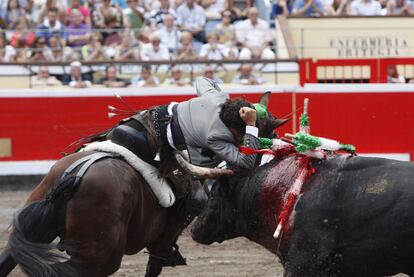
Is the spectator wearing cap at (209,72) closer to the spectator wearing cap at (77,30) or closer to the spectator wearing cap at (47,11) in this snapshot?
the spectator wearing cap at (77,30)

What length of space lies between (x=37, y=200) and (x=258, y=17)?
939cm

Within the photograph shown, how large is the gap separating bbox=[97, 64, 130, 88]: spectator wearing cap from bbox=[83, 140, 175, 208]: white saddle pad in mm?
6427

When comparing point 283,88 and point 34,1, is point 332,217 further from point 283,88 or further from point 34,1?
Result: point 34,1

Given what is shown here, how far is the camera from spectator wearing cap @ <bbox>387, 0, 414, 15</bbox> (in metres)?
14.2

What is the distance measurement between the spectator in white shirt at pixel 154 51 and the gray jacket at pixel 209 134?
6999mm

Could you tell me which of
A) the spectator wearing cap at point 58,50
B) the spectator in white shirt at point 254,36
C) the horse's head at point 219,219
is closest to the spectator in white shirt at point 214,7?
the spectator in white shirt at point 254,36

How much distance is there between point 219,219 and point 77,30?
820 cm

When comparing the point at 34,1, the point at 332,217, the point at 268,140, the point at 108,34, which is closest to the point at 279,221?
the point at 332,217

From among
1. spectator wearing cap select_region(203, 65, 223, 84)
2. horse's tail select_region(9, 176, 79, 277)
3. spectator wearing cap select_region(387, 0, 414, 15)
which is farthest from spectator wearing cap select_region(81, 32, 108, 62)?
horse's tail select_region(9, 176, 79, 277)

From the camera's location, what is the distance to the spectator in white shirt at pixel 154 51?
12.7m

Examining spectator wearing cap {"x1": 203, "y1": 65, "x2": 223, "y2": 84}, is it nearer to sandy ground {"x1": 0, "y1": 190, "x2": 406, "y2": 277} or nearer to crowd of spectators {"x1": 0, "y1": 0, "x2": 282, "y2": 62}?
crowd of spectators {"x1": 0, "y1": 0, "x2": 282, "y2": 62}

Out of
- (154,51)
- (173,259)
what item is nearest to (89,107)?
(154,51)

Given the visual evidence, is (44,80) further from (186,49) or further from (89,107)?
(186,49)

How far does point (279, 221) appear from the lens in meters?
4.83
